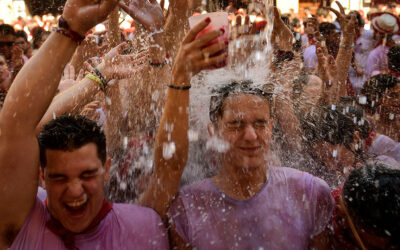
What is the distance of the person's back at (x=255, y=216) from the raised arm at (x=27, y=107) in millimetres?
724

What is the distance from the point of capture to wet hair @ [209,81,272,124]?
2258mm

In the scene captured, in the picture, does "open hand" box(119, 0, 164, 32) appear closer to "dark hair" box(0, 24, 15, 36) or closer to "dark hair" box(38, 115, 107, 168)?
"dark hair" box(38, 115, 107, 168)

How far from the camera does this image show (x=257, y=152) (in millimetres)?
2115

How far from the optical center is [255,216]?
2012 mm

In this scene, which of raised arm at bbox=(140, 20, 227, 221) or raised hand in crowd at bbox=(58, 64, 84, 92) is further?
raised hand in crowd at bbox=(58, 64, 84, 92)

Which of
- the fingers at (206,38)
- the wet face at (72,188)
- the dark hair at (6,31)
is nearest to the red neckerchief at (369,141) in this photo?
the fingers at (206,38)

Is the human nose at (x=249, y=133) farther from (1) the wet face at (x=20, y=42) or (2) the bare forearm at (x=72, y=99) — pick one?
(1) the wet face at (x=20, y=42)

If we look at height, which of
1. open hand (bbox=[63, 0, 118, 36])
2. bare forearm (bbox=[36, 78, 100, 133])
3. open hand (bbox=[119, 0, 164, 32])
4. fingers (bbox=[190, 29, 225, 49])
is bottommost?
bare forearm (bbox=[36, 78, 100, 133])

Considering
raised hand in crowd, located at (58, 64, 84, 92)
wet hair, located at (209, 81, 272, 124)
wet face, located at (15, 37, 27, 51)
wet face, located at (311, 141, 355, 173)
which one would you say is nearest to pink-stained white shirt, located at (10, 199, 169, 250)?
wet hair, located at (209, 81, 272, 124)

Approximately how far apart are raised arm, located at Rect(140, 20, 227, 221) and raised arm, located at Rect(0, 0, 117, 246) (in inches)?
15.2

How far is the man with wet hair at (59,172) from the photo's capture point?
1.57 meters

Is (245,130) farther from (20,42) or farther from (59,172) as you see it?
(20,42)

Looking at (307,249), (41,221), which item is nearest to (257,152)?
(307,249)

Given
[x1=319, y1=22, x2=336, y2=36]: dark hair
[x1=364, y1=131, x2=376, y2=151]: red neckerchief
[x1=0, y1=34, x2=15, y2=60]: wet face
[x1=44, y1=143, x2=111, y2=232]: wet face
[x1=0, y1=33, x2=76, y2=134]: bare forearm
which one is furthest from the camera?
[x1=319, y1=22, x2=336, y2=36]: dark hair
